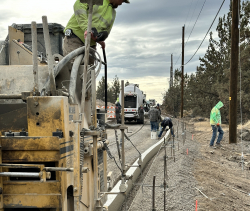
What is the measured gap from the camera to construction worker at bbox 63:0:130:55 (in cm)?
418

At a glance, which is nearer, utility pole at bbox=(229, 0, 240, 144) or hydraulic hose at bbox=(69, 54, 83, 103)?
hydraulic hose at bbox=(69, 54, 83, 103)

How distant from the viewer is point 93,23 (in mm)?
4285

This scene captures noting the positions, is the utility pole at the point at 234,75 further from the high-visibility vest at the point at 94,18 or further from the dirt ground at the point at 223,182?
the high-visibility vest at the point at 94,18

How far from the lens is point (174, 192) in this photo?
21.7ft

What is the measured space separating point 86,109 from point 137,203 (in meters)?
3.00

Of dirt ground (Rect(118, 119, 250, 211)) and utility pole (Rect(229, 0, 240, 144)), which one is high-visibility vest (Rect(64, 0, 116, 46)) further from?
utility pole (Rect(229, 0, 240, 144))

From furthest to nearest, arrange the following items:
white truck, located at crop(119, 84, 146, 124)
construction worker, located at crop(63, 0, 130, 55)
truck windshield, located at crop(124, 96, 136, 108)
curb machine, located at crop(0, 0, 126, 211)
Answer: truck windshield, located at crop(124, 96, 136, 108)
white truck, located at crop(119, 84, 146, 124)
construction worker, located at crop(63, 0, 130, 55)
curb machine, located at crop(0, 0, 126, 211)

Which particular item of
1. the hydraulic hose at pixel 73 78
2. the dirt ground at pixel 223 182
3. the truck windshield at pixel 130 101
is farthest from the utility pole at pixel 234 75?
the truck windshield at pixel 130 101

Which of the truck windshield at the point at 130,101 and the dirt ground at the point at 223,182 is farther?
the truck windshield at the point at 130,101

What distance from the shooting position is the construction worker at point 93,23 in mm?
4184

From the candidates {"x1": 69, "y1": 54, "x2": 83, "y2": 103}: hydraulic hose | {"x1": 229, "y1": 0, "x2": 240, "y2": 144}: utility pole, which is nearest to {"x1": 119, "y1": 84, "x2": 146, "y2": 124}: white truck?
{"x1": 229, "y1": 0, "x2": 240, "y2": 144}: utility pole

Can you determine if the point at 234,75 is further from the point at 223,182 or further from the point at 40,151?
the point at 40,151

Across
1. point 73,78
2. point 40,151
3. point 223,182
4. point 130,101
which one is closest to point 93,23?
point 73,78

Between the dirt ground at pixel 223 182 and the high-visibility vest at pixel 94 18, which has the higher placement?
the high-visibility vest at pixel 94 18
